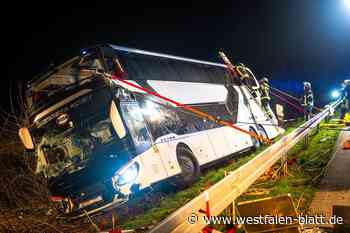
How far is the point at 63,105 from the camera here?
25.0ft

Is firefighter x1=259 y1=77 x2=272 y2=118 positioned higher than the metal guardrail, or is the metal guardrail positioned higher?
firefighter x1=259 y1=77 x2=272 y2=118

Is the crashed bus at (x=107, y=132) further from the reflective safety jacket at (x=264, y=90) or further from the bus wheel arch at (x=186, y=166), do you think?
the reflective safety jacket at (x=264, y=90)

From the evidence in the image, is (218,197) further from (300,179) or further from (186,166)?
(186,166)

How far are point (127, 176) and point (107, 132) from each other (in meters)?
1.07

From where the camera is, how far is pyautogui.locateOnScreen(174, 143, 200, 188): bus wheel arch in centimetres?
828

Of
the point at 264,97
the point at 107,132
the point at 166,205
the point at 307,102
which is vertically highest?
the point at 264,97

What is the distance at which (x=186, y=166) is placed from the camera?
335 inches

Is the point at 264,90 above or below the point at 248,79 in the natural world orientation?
below

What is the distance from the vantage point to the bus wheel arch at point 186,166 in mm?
8281

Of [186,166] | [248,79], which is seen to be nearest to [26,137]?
[186,166]

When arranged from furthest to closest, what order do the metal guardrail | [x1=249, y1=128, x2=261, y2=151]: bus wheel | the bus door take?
[x1=249, y1=128, x2=261, y2=151]: bus wheel, the bus door, the metal guardrail

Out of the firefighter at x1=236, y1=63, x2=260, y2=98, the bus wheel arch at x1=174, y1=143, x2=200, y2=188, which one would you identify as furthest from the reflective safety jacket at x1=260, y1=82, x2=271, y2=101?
the bus wheel arch at x1=174, y1=143, x2=200, y2=188

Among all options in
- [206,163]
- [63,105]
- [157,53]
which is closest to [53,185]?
[63,105]

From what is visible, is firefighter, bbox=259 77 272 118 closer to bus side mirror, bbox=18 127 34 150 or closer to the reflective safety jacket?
the reflective safety jacket
